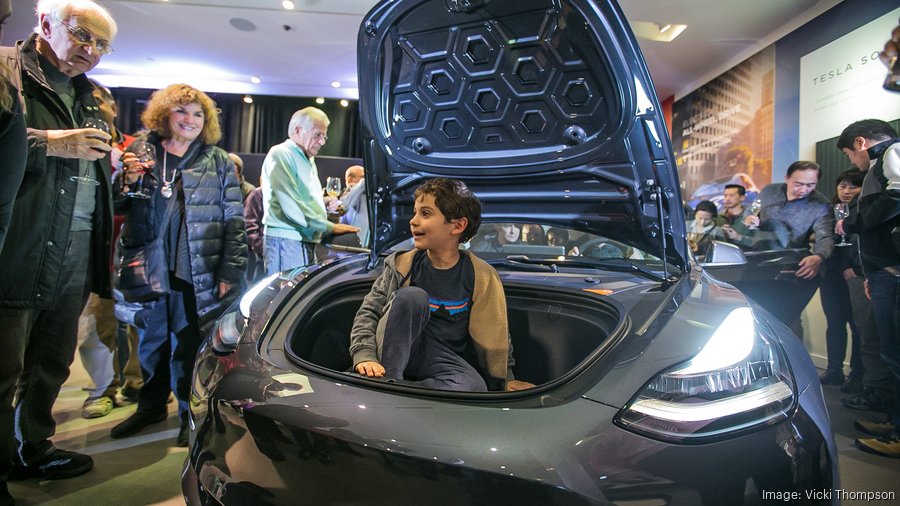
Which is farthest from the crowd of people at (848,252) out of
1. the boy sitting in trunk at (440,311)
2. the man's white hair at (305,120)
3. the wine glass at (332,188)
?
the man's white hair at (305,120)

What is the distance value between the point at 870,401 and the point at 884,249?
1192 millimetres

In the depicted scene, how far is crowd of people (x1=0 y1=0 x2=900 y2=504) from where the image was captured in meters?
1.62

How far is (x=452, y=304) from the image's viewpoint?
4.84 feet

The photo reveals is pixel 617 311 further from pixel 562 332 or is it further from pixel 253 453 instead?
pixel 253 453

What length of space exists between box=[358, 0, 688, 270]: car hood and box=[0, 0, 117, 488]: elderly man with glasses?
1.00 m

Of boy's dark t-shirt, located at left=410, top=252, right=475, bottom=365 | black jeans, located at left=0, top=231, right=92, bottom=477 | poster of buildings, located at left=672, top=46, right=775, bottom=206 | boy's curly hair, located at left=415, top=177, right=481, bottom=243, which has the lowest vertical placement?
black jeans, located at left=0, top=231, right=92, bottom=477

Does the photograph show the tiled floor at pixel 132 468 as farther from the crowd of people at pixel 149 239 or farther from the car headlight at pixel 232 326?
the car headlight at pixel 232 326

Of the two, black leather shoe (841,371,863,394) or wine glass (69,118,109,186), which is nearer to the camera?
wine glass (69,118,109,186)

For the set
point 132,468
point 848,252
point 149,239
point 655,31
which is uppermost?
point 655,31

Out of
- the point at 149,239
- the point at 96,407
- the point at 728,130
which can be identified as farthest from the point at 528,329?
the point at 728,130

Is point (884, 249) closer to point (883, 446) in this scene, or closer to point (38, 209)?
point (883, 446)

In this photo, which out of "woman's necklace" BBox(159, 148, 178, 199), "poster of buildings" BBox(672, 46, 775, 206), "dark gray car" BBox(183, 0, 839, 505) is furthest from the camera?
"poster of buildings" BBox(672, 46, 775, 206)

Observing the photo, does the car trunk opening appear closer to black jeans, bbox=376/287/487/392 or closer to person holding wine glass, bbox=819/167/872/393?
black jeans, bbox=376/287/487/392

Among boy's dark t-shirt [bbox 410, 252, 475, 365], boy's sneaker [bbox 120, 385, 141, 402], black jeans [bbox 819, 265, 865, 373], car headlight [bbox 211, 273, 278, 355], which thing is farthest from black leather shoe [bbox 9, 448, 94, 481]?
black jeans [bbox 819, 265, 865, 373]
